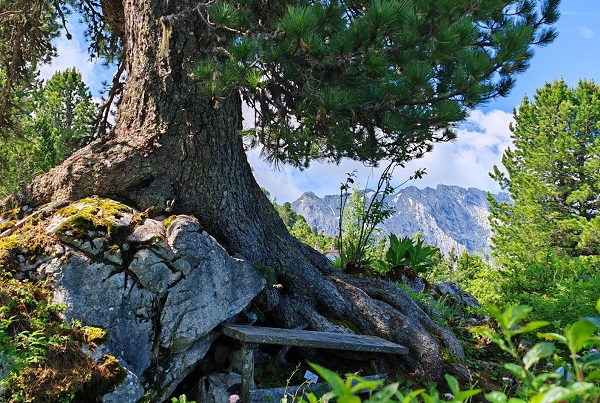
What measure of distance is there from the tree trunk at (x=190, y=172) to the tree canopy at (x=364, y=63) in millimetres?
349

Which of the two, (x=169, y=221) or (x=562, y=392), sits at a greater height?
(x=169, y=221)

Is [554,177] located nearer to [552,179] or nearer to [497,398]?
[552,179]

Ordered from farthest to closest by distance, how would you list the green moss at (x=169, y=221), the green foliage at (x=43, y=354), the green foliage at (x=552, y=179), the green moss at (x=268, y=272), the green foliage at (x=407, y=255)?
the green foliage at (x=552, y=179) → the green foliage at (x=407, y=255) → the green moss at (x=268, y=272) → the green moss at (x=169, y=221) → the green foliage at (x=43, y=354)

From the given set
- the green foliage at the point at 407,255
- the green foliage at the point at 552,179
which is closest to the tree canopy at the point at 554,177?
the green foliage at the point at 552,179

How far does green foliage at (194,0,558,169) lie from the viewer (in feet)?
10.5

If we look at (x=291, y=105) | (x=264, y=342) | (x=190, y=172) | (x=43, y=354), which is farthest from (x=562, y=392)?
(x=190, y=172)

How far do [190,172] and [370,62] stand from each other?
6.96 ft

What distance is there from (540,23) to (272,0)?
2553 millimetres

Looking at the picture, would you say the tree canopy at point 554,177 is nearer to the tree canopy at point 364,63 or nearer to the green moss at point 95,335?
the tree canopy at point 364,63

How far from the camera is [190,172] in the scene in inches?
175

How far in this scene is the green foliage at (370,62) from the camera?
10.5 feet

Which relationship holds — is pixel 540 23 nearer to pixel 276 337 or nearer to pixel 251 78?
pixel 251 78

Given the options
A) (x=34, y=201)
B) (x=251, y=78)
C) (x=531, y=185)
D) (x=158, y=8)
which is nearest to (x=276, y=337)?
(x=251, y=78)

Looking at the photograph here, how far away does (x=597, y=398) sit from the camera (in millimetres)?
920
